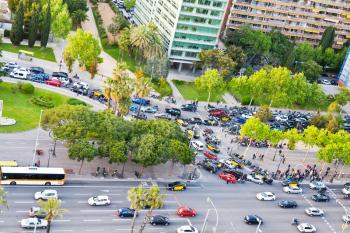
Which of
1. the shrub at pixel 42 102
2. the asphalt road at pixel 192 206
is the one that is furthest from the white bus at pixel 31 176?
the shrub at pixel 42 102

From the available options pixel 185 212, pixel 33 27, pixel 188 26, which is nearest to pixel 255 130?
pixel 185 212

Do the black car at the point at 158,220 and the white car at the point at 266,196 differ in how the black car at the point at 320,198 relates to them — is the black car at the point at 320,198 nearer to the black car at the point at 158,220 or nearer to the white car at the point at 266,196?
the white car at the point at 266,196

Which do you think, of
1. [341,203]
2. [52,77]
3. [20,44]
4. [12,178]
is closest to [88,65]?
[52,77]

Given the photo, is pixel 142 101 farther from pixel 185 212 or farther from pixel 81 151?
pixel 185 212

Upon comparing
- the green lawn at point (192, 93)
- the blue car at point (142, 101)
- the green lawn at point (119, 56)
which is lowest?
the blue car at point (142, 101)

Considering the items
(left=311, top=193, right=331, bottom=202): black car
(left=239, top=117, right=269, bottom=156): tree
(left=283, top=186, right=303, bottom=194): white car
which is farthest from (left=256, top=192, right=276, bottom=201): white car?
(left=239, top=117, right=269, bottom=156): tree
